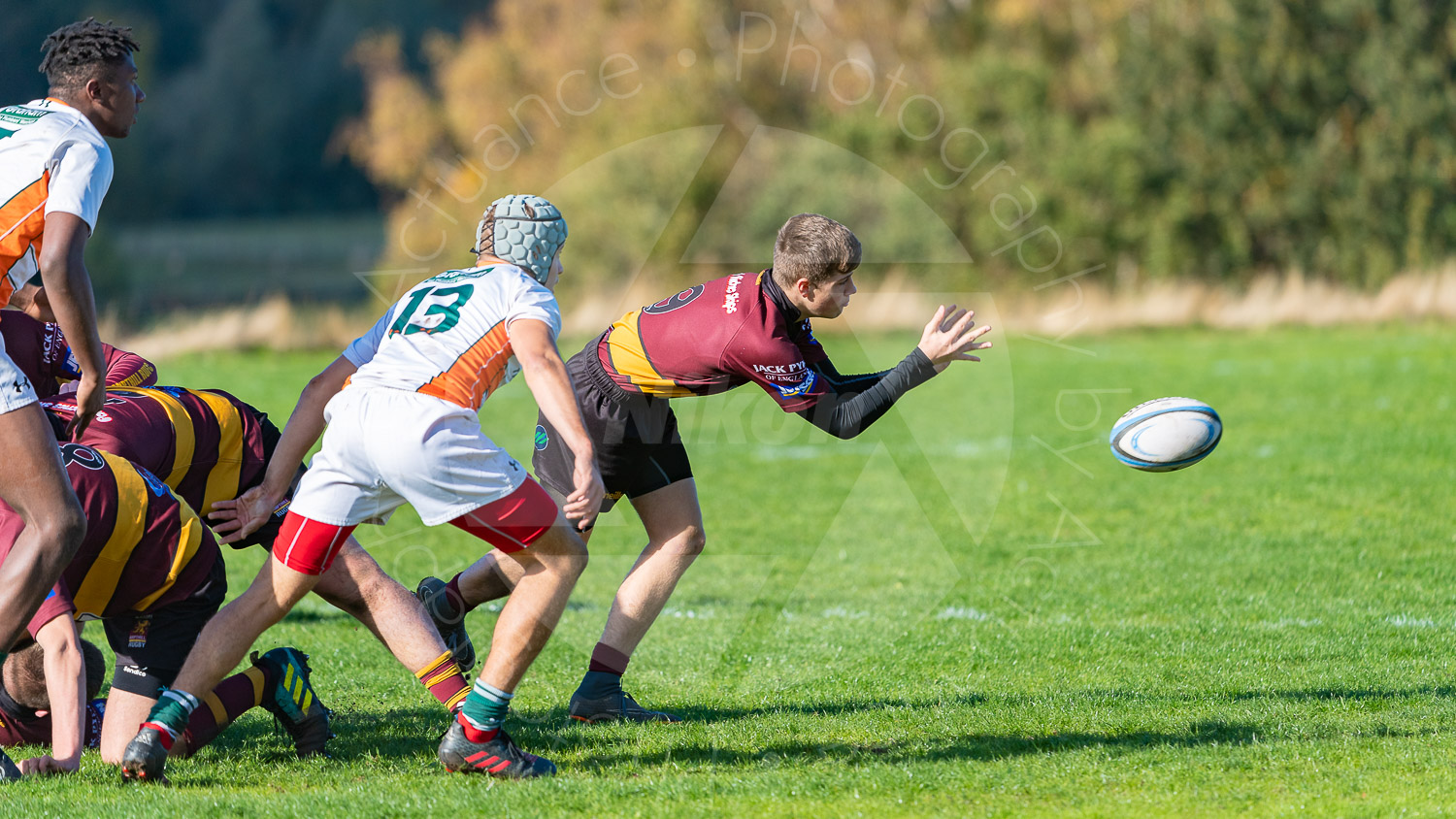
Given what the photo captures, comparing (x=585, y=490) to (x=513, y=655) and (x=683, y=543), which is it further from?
(x=683, y=543)

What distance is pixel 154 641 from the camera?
467 cm

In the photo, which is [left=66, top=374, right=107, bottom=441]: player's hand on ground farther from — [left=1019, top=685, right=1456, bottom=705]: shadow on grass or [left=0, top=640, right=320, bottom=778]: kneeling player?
[left=1019, top=685, right=1456, bottom=705]: shadow on grass

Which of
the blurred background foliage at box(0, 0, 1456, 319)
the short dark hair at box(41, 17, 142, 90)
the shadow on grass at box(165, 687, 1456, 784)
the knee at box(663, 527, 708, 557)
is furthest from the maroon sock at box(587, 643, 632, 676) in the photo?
the blurred background foliage at box(0, 0, 1456, 319)

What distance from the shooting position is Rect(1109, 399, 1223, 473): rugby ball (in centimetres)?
585

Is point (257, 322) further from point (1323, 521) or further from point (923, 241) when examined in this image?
point (1323, 521)

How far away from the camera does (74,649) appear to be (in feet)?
14.6

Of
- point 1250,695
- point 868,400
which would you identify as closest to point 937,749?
point 868,400

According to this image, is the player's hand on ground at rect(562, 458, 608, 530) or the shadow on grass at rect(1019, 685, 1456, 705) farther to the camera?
the shadow on grass at rect(1019, 685, 1456, 705)

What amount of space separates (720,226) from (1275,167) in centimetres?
1330

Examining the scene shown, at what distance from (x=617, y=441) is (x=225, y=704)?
169 cm

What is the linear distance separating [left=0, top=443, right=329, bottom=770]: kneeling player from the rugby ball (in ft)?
11.6

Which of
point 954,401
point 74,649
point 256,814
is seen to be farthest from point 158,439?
point 954,401

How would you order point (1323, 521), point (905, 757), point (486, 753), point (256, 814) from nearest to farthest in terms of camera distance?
point (256, 814) < point (486, 753) < point (905, 757) < point (1323, 521)

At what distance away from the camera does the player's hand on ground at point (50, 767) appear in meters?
4.43
